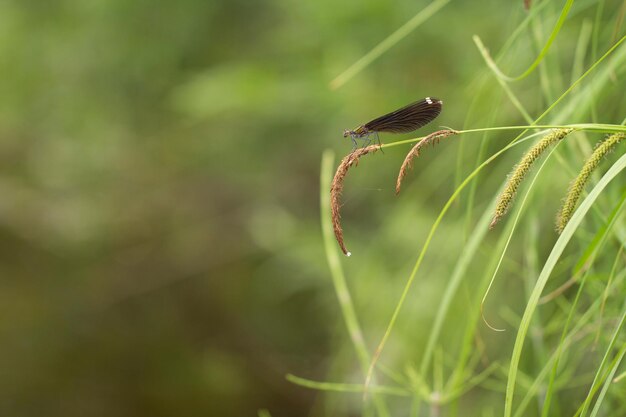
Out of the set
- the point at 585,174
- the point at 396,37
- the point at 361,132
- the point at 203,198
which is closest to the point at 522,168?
the point at 585,174

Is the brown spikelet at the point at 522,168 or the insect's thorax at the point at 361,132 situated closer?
the brown spikelet at the point at 522,168

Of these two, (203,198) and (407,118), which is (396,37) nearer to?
(407,118)

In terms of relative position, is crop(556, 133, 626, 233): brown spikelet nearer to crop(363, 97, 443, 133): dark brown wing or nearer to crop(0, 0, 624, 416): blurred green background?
crop(363, 97, 443, 133): dark brown wing

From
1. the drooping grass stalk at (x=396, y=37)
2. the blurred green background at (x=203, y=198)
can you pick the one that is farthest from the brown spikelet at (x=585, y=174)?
the blurred green background at (x=203, y=198)

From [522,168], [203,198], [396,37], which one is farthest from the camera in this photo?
[203,198]

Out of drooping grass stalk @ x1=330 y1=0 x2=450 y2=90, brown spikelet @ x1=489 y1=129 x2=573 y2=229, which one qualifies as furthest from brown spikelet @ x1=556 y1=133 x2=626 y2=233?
drooping grass stalk @ x1=330 y1=0 x2=450 y2=90

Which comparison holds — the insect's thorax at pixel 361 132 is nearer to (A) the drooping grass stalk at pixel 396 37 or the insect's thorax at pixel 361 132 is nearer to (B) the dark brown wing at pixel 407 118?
(B) the dark brown wing at pixel 407 118

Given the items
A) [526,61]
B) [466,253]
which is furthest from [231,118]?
[466,253]

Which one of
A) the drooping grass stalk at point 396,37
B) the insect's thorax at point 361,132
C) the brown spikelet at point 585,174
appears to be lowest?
the brown spikelet at point 585,174
